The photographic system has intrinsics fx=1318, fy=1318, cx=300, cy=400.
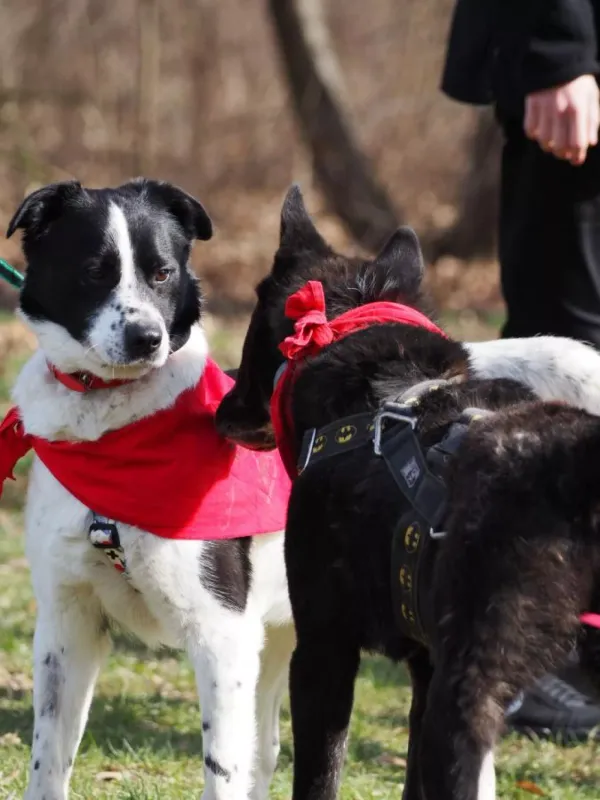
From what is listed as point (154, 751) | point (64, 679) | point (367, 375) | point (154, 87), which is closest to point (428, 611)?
point (367, 375)

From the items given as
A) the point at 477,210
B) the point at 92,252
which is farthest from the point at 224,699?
the point at 477,210

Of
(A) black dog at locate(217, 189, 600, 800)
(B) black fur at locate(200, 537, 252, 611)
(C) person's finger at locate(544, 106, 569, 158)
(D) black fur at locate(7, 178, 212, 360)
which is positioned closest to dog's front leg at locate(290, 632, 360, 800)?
(A) black dog at locate(217, 189, 600, 800)

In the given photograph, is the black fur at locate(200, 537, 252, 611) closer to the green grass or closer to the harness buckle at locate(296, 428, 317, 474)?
the harness buckle at locate(296, 428, 317, 474)

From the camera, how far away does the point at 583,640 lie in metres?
2.41

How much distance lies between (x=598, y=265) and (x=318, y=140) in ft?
33.5

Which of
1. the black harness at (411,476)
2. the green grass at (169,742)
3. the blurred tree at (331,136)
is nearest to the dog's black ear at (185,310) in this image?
the black harness at (411,476)

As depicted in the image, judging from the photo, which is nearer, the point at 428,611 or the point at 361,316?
the point at 428,611

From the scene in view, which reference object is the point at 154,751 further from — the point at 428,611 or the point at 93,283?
the point at 428,611

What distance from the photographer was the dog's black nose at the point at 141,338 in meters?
3.37

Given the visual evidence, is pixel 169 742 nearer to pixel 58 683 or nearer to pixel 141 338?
pixel 58 683

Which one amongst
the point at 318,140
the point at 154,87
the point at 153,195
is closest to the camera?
the point at 153,195

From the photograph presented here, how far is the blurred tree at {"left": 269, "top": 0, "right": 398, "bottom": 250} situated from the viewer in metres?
13.9

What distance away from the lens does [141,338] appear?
11.0 feet

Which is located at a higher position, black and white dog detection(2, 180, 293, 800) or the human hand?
the human hand
